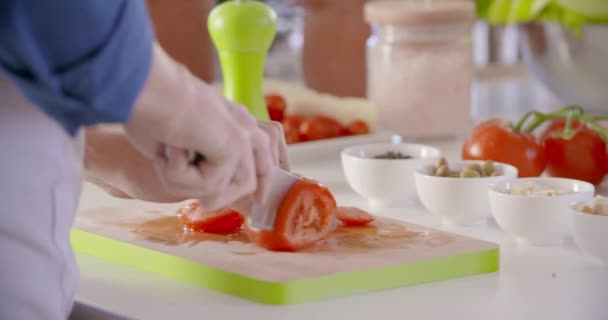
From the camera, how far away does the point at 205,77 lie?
2.45 metres

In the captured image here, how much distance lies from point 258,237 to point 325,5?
4.93 feet

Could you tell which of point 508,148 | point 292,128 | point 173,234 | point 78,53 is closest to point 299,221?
point 173,234

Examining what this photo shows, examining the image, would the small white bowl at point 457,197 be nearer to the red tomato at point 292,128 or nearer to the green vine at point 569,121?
the green vine at point 569,121

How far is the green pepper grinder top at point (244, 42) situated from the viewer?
162cm

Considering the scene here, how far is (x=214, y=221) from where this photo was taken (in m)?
1.15

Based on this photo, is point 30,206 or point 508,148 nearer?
point 30,206

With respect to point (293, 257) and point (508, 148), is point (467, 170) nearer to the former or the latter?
point (508, 148)

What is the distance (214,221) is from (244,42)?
21.2 inches

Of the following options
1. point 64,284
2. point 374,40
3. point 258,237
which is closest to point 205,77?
point 374,40

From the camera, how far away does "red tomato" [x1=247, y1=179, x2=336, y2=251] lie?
41.9 inches

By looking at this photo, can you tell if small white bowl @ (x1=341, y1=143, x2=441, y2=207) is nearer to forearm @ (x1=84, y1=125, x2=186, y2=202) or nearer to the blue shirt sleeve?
forearm @ (x1=84, y1=125, x2=186, y2=202)

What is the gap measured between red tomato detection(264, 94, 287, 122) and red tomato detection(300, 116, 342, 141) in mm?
51

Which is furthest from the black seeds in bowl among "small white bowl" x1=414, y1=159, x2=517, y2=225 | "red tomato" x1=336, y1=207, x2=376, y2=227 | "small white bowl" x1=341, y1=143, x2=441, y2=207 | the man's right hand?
the man's right hand

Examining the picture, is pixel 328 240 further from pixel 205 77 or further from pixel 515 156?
pixel 205 77
